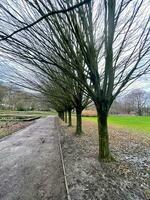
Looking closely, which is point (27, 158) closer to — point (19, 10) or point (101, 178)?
point (101, 178)

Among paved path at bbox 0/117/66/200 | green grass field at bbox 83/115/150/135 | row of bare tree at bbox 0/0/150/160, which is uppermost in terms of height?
row of bare tree at bbox 0/0/150/160

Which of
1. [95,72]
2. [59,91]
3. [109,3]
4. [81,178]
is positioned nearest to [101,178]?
[81,178]

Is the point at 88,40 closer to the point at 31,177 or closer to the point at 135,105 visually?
the point at 31,177

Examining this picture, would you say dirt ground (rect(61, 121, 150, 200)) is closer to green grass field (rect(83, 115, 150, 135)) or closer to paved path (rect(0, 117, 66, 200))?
paved path (rect(0, 117, 66, 200))

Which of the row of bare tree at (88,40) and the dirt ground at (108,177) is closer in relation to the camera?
the dirt ground at (108,177)

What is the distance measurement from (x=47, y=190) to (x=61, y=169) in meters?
1.69

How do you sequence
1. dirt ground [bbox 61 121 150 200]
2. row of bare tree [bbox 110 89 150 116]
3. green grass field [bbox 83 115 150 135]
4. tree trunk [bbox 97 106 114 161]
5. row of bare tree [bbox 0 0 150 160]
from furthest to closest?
row of bare tree [bbox 110 89 150 116]
green grass field [bbox 83 115 150 135]
tree trunk [bbox 97 106 114 161]
row of bare tree [bbox 0 0 150 160]
dirt ground [bbox 61 121 150 200]

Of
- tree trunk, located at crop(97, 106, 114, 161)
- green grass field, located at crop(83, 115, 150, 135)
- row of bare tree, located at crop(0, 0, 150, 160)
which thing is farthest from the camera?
green grass field, located at crop(83, 115, 150, 135)

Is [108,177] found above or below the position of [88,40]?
below

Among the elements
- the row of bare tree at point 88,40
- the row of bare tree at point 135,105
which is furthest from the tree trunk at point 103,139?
the row of bare tree at point 135,105

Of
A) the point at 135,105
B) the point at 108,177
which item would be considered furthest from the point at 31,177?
the point at 135,105

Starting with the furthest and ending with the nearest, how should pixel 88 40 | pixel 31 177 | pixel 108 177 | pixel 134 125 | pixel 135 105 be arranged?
pixel 135 105, pixel 134 125, pixel 88 40, pixel 31 177, pixel 108 177

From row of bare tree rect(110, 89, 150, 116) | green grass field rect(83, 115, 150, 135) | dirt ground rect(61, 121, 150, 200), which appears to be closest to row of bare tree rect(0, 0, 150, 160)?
dirt ground rect(61, 121, 150, 200)

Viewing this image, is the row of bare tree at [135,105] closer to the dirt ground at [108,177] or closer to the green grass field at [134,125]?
the green grass field at [134,125]
